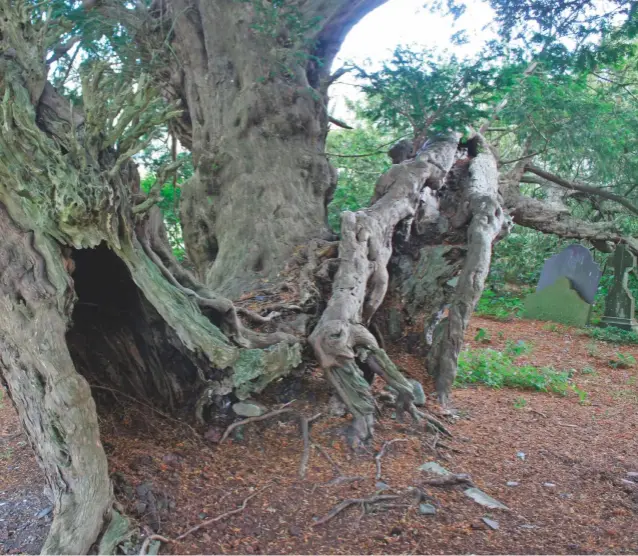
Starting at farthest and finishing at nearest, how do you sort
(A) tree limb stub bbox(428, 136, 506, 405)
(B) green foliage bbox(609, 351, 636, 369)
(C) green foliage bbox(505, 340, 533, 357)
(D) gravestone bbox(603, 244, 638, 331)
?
(D) gravestone bbox(603, 244, 638, 331)
(C) green foliage bbox(505, 340, 533, 357)
(B) green foliage bbox(609, 351, 636, 369)
(A) tree limb stub bbox(428, 136, 506, 405)

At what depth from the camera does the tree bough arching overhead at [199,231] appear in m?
3.40

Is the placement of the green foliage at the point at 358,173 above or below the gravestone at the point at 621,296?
above

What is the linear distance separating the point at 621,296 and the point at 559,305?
1.12m

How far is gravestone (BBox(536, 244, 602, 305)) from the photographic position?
39.3 feet

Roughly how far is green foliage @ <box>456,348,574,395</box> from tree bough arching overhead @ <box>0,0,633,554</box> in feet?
5.01

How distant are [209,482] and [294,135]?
4263 millimetres

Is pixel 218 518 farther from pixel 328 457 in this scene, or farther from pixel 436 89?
pixel 436 89

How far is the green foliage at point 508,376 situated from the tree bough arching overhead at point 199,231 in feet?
5.01

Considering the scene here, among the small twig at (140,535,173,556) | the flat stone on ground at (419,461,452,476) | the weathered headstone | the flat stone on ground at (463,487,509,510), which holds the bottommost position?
the small twig at (140,535,173,556)

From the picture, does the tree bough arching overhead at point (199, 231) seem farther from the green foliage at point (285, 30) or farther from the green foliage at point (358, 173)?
the green foliage at point (358, 173)

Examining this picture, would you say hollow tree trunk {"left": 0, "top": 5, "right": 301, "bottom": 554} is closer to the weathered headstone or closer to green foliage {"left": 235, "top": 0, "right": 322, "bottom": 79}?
green foliage {"left": 235, "top": 0, "right": 322, "bottom": 79}

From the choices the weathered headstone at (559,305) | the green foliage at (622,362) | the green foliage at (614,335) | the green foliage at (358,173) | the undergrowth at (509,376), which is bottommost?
the undergrowth at (509,376)

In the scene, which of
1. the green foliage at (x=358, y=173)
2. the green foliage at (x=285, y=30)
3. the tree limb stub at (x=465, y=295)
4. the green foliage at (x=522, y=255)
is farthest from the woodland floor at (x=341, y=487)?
the green foliage at (x=522, y=255)

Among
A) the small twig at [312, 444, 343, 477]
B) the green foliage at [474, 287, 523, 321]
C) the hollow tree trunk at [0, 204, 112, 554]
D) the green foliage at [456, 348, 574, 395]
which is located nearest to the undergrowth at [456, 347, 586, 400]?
the green foliage at [456, 348, 574, 395]
